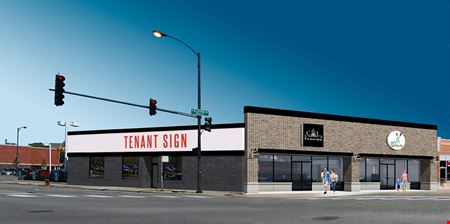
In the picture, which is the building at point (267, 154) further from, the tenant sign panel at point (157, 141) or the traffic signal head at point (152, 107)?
the traffic signal head at point (152, 107)

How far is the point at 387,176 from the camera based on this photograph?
53312 millimetres

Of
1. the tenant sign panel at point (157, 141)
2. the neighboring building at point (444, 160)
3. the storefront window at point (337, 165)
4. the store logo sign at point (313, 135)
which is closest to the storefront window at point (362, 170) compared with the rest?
the storefront window at point (337, 165)

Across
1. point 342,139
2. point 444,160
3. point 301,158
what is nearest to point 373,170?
point 342,139

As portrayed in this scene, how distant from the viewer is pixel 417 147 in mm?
55062

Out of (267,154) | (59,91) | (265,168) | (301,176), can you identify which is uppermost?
(59,91)

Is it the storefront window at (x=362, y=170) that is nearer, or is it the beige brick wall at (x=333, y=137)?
the beige brick wall at (x=333, y=137)

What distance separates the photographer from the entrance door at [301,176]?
46188 mm

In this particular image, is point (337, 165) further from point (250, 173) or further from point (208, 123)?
point (208, 123)

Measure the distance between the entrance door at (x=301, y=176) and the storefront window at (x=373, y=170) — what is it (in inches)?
269

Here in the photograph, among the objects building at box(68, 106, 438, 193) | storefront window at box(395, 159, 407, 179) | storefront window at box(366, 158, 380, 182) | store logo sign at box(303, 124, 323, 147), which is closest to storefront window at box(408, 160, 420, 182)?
building at box(68, 106, 438, 193)

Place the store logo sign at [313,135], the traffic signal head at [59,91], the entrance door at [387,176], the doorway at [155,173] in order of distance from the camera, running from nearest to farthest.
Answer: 1. the traffic signal head at [59,91]
2. the store logo sign at [313,135]
3. the doorway at [155,173]
4. the entrance door at [387,176]

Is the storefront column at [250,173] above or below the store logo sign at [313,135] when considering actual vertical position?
below

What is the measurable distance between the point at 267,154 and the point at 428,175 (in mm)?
19132

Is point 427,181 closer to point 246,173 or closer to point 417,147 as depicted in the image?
point 417,147
